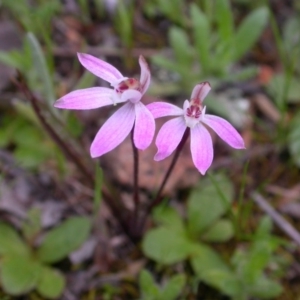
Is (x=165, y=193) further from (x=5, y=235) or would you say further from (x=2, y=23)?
(x=2, y=23)

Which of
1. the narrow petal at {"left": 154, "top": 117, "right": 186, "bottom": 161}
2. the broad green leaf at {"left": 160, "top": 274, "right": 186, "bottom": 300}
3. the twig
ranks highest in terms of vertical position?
the narrow petal at {"left": 154, "top": 117, "right": 186, "bottom": 161}

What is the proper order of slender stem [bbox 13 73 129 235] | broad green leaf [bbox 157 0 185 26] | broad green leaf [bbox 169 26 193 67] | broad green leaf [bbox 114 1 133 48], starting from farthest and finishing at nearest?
broad green leaf [bbox 157 0 185 26] < broad green leaf [bbox 114 1 133 48] < broad green leaf [bbox 169 26 193 67] < slender stem [bbox 13 73 129 235]

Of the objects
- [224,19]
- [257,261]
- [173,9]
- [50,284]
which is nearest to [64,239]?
[50,284]

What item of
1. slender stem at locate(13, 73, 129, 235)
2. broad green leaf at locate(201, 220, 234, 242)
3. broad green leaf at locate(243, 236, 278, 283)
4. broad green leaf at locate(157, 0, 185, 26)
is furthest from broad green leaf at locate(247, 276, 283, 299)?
broad green leaf at locate(157, 0, 185, 26)

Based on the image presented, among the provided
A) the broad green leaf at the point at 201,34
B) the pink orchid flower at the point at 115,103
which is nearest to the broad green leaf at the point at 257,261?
the pink orchid flower at the point at 115,103

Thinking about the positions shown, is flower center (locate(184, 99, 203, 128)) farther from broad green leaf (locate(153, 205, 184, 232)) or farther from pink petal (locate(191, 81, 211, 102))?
broad green leaf (locate(153, 205, 184, 232))

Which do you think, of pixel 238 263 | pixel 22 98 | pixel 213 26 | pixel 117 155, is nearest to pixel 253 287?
pixel 238 263

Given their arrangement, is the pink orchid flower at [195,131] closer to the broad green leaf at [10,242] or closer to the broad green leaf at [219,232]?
the broad green leaf at [219,232]
